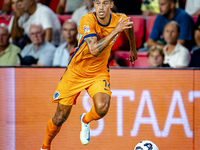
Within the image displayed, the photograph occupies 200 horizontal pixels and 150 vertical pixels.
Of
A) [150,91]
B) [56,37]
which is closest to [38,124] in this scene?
[150,91]

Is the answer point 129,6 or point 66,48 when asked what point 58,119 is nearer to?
point 66,48

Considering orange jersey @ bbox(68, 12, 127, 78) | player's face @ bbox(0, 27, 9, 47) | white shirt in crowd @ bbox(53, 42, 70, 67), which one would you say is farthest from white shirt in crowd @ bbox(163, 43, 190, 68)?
player's face @ bbox(0, 27, 9, 47)

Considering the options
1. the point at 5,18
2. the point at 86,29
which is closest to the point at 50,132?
the point at 86,29

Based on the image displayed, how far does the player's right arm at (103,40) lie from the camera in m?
2.91

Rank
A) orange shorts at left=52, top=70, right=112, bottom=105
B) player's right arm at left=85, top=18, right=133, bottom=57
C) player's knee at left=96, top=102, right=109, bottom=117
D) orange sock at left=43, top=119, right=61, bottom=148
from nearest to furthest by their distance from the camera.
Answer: player's right arm at left=85, top=18, right=133, bottom=57 → player's knee at left=96, top=102, right=109, bottom=117 → orange shorts at left=52, top=70, right=112, bottom=105 → orange sock at left=43, top=119, right=61, bottom=148

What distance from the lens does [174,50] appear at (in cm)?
496

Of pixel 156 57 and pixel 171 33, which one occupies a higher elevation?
pixel 171 33

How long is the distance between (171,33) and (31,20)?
2753mm

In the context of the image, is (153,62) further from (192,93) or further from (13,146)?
(13,146)

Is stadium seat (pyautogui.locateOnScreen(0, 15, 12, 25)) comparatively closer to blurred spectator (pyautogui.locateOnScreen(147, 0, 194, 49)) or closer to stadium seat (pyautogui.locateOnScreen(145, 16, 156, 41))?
stadium seat (pyautogui.locateOnScreen(145, 16, 156, 41))

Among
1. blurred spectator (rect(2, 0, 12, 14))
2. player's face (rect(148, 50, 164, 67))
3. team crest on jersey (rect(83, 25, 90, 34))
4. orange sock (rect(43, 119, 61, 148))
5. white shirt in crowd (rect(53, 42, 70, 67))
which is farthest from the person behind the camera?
blurred spectator (rect(2, 0, 12, 14))

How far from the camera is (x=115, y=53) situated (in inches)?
205

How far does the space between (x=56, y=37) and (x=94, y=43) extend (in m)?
3.05

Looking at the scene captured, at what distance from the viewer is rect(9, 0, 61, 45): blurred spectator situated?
18.9ft
